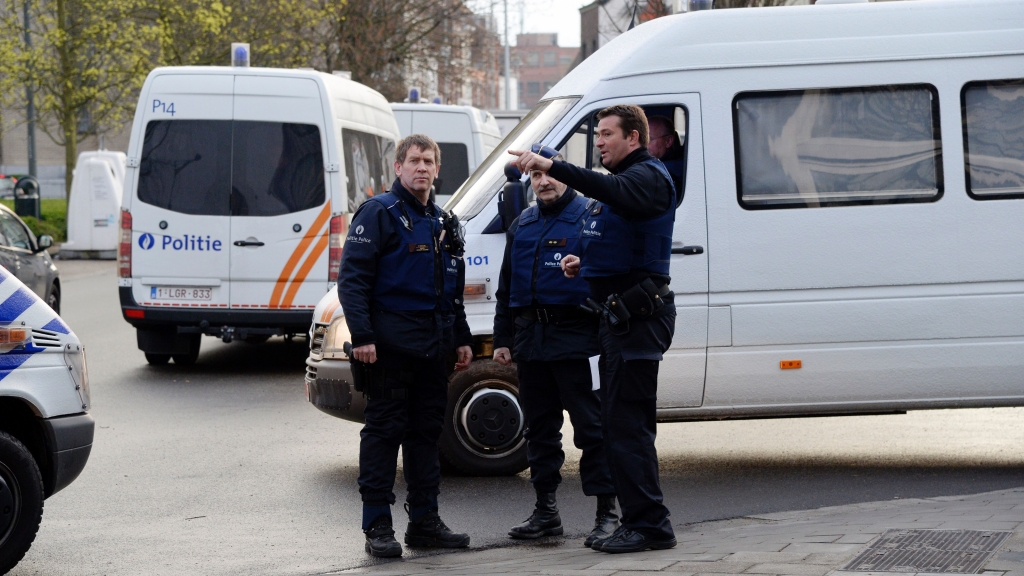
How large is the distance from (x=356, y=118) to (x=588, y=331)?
24.4ft

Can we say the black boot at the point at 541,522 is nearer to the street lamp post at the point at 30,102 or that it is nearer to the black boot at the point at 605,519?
the black boot at the point at 605,519

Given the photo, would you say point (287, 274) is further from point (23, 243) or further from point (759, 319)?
point (759, 319)

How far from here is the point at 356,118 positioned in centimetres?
1293

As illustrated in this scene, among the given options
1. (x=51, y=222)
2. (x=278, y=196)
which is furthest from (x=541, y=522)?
(x=51, y=222)

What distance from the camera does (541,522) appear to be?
6.01m

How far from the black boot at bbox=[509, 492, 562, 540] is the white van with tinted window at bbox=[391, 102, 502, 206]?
39.1 ft

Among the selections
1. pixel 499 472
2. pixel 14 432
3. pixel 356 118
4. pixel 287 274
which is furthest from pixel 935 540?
pixel 356 118

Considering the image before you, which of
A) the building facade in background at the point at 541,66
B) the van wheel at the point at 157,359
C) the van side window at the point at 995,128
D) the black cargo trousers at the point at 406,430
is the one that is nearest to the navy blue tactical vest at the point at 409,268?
the black cargo trousers at the point at 406,430

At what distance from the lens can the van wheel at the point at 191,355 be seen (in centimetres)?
1247

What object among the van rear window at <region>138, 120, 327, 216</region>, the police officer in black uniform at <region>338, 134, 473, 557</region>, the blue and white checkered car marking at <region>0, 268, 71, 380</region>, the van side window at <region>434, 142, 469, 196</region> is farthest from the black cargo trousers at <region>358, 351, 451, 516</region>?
the van side window at <region>434, 142, 469, 196</region>

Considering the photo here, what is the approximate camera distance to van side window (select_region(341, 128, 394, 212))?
12.3m

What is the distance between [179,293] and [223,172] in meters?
1.13

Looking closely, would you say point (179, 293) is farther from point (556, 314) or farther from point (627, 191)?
point (627, 191)

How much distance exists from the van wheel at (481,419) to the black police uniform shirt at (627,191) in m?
1.85
